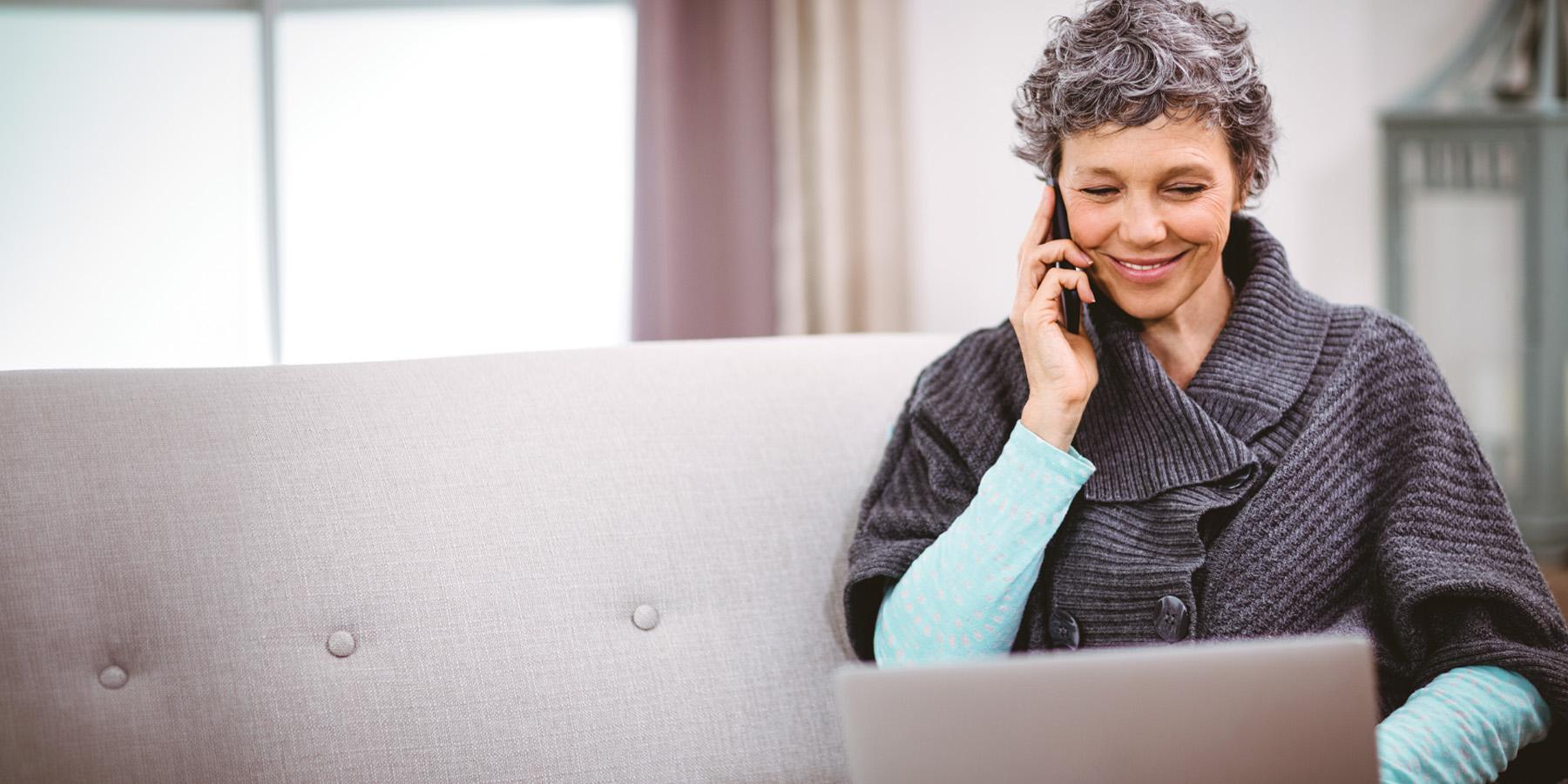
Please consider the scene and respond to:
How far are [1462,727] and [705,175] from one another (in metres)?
2.37

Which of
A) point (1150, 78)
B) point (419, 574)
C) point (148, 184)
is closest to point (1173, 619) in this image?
point (1150, 78)

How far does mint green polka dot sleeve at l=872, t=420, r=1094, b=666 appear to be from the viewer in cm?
114

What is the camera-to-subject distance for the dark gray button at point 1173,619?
3.74 feet

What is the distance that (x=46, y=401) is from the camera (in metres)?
1.26

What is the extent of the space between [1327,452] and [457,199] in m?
2.56

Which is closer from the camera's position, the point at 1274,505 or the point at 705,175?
the point at 1274,505

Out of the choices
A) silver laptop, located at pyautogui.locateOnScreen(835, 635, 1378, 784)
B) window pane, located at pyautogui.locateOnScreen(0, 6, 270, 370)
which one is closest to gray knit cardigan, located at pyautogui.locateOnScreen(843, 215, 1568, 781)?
silver laptop, located at pyautogui.locateOnScreen(835, 635, 1378, 784)

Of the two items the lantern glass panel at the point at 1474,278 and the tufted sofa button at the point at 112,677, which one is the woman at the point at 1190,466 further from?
the lantern glass panel at the point at 1474,278

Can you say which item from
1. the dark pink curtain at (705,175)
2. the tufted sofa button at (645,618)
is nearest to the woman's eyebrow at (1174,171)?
the tufted sofa button at (645,618)

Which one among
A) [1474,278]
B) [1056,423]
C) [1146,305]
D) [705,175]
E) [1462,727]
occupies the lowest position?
[1462,727]

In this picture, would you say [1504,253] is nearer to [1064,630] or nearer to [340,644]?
[1064,630]

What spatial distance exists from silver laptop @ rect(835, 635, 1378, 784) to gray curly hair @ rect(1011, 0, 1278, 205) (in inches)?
22.9

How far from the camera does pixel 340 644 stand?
4.07ft

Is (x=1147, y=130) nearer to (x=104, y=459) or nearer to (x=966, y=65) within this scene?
(x=104, y=459)
